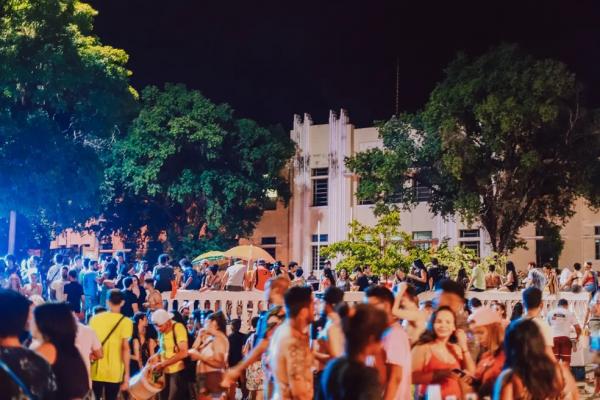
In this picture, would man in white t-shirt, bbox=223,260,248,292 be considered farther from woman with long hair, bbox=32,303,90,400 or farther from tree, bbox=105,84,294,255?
tree, bbox=105,84,294,255

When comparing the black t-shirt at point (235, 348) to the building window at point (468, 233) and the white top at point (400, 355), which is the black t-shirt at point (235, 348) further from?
the building window at point (468, 233)

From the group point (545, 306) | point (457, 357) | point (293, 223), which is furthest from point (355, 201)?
point (457, 357)

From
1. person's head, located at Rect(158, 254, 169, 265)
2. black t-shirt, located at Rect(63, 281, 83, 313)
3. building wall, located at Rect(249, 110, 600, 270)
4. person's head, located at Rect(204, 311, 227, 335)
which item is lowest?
person's head, located at Rect(204, 311, 227, 335)

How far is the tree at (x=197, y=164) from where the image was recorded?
36.0 meters

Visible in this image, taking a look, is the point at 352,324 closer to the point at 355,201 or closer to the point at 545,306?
the point at 545,306

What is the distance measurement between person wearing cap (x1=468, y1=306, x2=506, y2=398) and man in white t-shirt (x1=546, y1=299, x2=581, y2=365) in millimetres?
5836

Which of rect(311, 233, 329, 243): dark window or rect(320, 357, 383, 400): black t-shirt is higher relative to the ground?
rect(311, 233, 329, 243): dark window

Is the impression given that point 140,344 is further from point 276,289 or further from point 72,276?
point 276,289

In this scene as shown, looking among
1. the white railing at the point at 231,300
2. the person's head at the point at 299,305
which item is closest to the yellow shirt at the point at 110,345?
the person's head at the point at 299,305

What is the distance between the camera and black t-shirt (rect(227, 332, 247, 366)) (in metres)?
11.9

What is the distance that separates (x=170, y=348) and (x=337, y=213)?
29471 mm

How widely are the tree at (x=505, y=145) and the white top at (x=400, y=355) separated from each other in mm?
24551

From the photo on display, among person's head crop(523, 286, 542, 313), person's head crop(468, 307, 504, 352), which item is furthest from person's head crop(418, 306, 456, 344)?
person's head crop(523, 286, 542, 313)

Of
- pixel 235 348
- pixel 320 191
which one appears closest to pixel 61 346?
pixel 235 348
